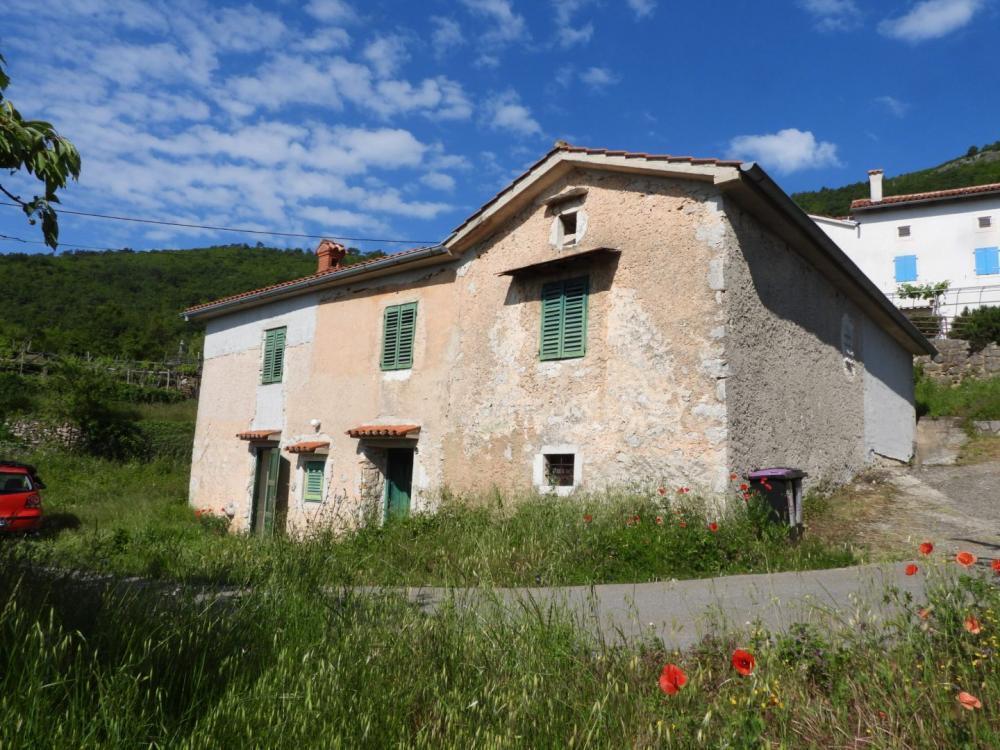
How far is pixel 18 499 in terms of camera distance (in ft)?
44.6

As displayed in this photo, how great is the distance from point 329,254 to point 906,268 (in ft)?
85.0

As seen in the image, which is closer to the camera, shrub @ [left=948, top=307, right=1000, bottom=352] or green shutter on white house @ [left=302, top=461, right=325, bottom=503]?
green shutter on white house @ [left=302, top=461, right=325, bottom=503]

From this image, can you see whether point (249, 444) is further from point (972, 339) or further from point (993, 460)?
point (972, 339)

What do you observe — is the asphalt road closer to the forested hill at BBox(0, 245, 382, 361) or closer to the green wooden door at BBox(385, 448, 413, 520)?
the green wooden door at BBox(385, 448, 413, 520)

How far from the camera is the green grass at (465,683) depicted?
2.48m

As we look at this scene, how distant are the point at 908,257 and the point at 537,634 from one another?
32413 mm

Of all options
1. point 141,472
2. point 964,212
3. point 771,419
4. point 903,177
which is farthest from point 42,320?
point 903,177

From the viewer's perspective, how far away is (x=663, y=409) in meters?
8.90

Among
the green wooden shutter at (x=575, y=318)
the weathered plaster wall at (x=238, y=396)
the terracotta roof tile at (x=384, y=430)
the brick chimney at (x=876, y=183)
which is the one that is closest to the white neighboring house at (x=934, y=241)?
the brick chimney at (x=876, y=183)

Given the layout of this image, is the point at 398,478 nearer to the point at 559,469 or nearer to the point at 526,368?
the point at 526,368

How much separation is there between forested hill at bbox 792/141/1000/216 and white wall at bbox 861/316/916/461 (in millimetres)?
28079

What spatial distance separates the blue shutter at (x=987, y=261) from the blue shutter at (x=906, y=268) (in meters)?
2.24

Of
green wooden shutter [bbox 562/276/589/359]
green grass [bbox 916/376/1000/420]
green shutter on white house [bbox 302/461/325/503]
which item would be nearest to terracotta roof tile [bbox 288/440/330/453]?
Answer: green shutter on white house [bbox 302/461/325/503]

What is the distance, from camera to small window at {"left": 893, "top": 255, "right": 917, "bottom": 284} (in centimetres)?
2981
